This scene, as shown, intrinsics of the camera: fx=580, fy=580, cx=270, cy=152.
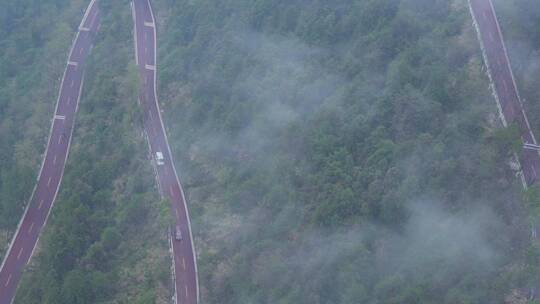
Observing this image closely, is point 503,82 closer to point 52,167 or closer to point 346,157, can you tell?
point 346,157

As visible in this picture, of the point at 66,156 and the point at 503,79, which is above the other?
the point at 503,79

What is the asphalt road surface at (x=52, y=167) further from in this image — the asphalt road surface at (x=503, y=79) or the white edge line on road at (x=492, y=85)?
the asphalt road surface at (x=503, y=79)

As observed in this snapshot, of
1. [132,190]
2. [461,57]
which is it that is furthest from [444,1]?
[132,190]

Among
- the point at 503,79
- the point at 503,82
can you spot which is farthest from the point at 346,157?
the point at 503,79

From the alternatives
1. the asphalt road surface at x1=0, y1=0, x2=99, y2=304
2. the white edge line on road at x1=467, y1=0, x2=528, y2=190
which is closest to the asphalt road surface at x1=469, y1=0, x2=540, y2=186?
the white edge line on road at x1=467, y1=0, x2=528, y2=190

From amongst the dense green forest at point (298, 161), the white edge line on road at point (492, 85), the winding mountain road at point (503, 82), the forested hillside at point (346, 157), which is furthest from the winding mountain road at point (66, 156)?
the winding mountain road at point (503, 82)

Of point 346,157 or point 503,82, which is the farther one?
point 503,82

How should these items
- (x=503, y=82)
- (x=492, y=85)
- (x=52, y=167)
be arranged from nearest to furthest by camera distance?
(x=492, y=85) < (x=503, y=82) < (x=52, y=167)
